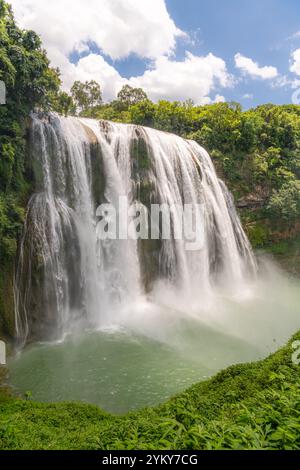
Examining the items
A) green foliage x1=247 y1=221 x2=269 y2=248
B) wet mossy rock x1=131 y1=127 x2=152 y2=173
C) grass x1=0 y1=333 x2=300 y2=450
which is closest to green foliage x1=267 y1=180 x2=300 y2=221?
green foliage x1=247 y1=221 x2=269 y2=248

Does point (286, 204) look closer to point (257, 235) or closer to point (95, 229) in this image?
point (257, 235)

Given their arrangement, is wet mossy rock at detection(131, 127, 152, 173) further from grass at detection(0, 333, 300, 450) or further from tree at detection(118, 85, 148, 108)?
tree at detection(118, 85, 148, 108)

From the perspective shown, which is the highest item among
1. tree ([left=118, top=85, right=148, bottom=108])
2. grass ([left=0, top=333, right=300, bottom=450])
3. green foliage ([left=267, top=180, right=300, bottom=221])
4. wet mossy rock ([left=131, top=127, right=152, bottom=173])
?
tree ([left=118, top=85, right=148, bottom=108])

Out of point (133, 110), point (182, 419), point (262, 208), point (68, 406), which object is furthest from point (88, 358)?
point (133, 110)

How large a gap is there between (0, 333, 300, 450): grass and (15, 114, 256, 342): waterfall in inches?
162

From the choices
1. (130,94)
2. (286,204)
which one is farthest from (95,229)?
(130,94)

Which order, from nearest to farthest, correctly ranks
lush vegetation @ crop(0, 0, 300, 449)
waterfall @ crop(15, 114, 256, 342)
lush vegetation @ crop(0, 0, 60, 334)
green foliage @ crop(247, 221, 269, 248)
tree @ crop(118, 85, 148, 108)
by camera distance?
lush vegetation @ crop(0, 0, 300, 449) → lush vegetation @ crop(0, 0, 60, 334) → waterfall @ crop(15, 114, 256, 342) → green foliage @ crop(247, 221, 269, 248) → tree @ crop(118, 85, 148, 108)

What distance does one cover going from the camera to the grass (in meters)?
3.27

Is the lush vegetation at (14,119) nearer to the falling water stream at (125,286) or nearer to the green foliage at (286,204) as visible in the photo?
the falling water stream at (125,286)

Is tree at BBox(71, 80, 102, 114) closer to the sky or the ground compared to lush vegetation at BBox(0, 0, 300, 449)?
closer to the sky

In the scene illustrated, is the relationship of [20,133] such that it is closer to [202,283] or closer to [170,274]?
[170,274]

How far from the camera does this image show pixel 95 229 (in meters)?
12.7

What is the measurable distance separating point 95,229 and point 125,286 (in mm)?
Answer: 2657

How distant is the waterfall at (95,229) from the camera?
10617mm
